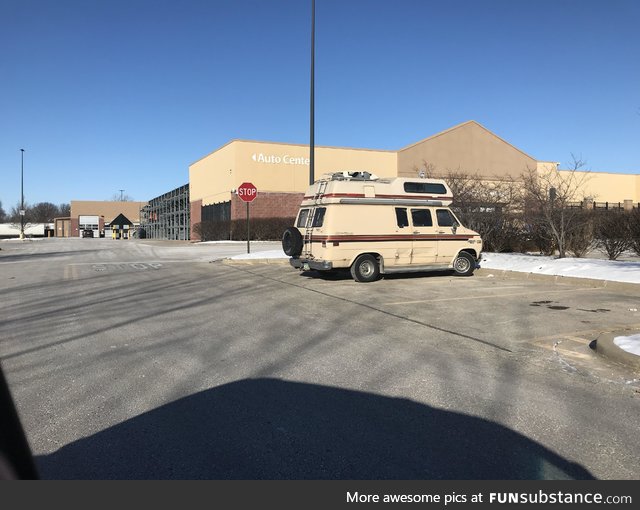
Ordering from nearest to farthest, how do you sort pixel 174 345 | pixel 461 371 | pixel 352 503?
pixel 352 503, pixel 461 371, pixel 174 345

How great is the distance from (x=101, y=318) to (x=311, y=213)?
668cm

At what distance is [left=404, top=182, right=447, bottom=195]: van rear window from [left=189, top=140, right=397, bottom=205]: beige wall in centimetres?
2783

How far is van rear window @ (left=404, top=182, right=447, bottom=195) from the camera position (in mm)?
13648

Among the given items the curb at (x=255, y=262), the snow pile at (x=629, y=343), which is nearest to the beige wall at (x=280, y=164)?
the curb at (x=255, y=262)

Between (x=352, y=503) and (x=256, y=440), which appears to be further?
(x=256, y=440)

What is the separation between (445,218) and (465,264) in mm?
1504

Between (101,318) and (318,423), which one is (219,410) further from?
(101,318)

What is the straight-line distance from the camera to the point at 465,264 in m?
14.4

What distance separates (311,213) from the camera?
44.4 ft

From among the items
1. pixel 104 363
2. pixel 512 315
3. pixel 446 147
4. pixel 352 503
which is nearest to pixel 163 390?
pixel 104 363

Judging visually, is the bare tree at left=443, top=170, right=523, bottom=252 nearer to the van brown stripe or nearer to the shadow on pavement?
the van brown stripe

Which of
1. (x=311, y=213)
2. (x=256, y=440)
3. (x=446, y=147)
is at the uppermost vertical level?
→ (x=446, y=147)

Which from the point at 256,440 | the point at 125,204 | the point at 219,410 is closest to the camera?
the point at 256,440

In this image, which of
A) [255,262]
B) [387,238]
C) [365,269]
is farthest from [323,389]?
[255,262]
